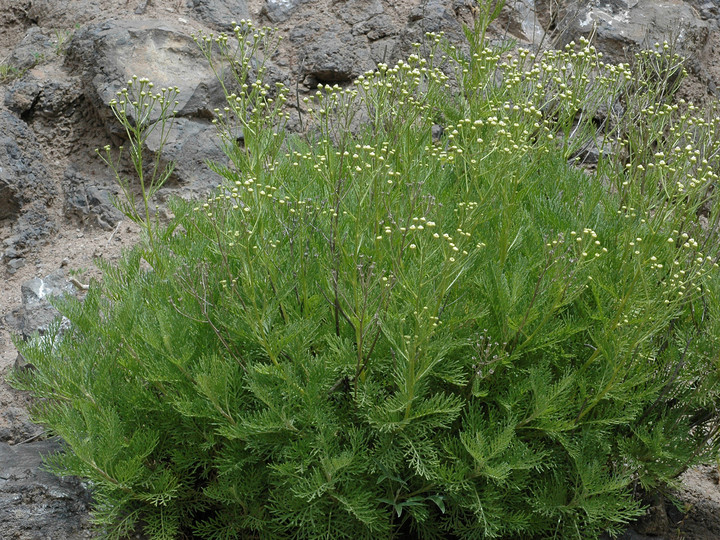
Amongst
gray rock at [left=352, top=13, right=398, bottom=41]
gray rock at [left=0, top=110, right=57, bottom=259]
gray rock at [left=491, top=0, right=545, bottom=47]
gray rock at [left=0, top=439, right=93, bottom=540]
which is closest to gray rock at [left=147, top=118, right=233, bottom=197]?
gray rock at [left=0, top=110, right=57, bottom=259]

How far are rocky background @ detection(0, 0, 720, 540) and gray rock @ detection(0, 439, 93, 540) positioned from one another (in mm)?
837

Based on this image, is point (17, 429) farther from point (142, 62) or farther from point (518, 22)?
point (518, 22)

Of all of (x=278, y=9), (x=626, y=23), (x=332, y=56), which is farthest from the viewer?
(x=278, y=9)

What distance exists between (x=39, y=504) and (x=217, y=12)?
3.71 metres

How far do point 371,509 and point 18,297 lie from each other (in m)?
2.77

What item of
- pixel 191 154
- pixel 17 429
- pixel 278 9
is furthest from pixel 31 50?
pixel 17 429

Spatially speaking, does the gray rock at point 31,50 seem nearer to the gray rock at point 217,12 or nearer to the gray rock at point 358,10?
the gray rock at point 217,12

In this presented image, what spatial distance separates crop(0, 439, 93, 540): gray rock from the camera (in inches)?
113

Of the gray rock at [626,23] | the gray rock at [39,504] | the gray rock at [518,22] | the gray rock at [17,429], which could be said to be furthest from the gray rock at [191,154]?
the gray rock at [626,23]

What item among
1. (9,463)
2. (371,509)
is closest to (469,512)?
(371,509)

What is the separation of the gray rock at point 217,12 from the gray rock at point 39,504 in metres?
3.40

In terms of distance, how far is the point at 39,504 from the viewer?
2.93 metres

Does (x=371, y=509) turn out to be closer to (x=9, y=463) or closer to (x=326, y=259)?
(x=326, y=259)

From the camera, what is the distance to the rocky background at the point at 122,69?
182 inches
